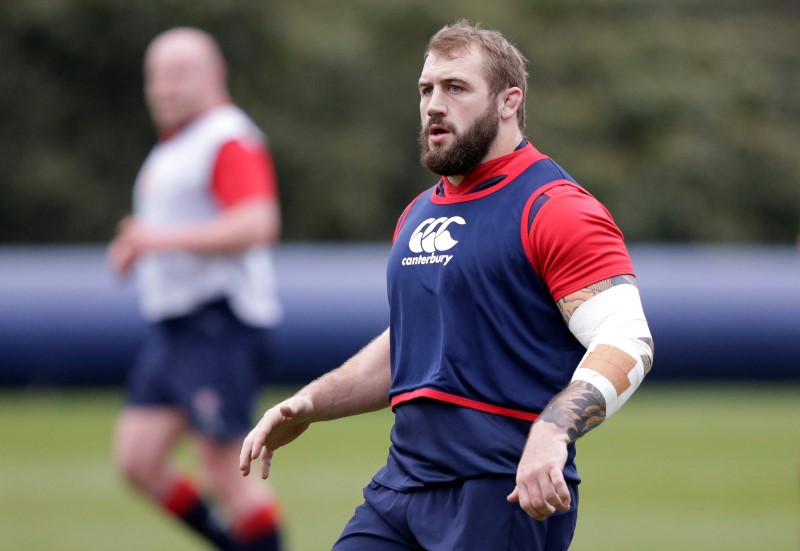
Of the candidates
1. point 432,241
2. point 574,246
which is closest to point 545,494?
point 574,246

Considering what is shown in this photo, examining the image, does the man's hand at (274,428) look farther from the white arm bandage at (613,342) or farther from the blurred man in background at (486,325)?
the white arm bandage at (613,342)

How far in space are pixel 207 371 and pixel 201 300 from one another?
36cm

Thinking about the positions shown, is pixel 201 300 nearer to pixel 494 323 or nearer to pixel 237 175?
pixel 237 175

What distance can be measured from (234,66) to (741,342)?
39.7 feet

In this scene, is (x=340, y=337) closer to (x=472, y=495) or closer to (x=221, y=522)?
(x=221, y=522)

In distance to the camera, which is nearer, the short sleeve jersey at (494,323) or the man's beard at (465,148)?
the short sleeve jersey at (494,323)

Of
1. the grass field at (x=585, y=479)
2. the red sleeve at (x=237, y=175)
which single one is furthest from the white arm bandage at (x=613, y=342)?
the grass field at (x=585, y=479)

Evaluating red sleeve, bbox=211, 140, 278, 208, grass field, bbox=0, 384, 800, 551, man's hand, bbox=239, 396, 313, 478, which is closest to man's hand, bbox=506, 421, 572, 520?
man's hand, bbox=239, 396, 313, 478

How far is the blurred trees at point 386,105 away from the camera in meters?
24.2

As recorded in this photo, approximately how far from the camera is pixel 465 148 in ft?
13.5

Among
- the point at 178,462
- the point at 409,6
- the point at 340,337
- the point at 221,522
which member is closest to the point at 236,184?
the point at 221,522

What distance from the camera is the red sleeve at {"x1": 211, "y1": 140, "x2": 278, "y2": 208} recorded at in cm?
688

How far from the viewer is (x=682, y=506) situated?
969cm

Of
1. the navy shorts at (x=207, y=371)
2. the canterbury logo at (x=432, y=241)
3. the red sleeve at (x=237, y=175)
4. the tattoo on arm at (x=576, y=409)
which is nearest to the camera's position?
the tattoo on arm at (x=576, y=409)
